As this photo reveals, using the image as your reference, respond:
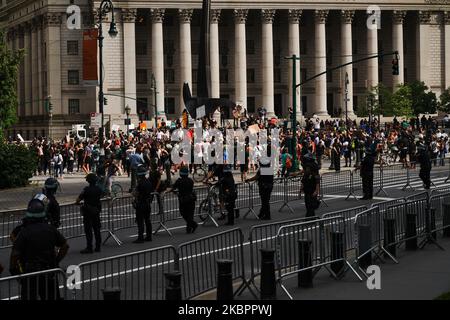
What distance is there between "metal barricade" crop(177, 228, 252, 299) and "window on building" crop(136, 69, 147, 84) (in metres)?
76.6

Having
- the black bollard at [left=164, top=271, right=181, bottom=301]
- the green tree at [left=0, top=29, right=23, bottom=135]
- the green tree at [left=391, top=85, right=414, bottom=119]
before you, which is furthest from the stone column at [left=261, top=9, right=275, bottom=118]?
the black bollard at [left=164, top=271, right=181, bottom=301]

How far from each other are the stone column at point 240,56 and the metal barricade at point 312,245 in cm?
7212

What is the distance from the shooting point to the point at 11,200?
Result: 33.1 metres

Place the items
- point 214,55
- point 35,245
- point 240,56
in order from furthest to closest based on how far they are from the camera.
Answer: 1. point 240,56
2. point 214,55
3. point 35,245

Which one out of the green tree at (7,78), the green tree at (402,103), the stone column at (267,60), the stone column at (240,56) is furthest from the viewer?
the stone column at (267,60)

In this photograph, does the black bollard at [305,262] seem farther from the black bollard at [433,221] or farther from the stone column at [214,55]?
the stone column at [214,55]

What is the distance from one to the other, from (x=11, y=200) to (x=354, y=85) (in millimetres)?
67544

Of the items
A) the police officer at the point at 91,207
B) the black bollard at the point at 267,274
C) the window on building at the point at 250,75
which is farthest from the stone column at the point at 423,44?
the black bollard at the point at 267,274

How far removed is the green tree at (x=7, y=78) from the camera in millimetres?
53406

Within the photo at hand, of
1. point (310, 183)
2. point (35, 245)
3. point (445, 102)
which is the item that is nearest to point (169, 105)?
point (445, 102)

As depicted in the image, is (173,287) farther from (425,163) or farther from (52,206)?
(425,163)

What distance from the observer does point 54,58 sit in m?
89.1

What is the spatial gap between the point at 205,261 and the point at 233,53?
79.6 metres

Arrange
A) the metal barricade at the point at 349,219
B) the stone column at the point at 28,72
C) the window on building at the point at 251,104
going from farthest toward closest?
the stone column at the point at 28,72, the window on building at the point at 251,104, the metal barricade at the point at 349,219
